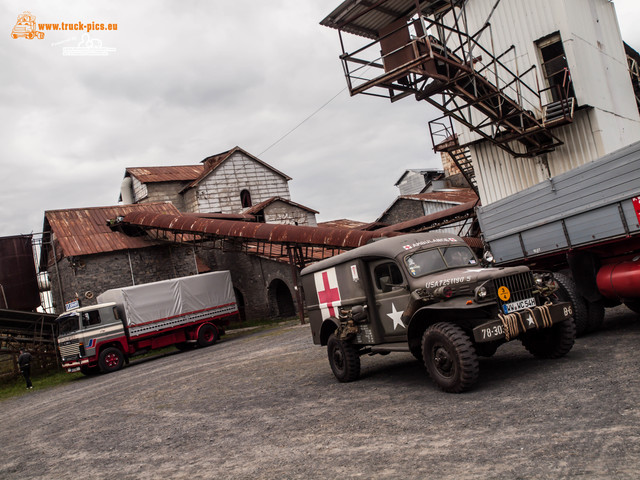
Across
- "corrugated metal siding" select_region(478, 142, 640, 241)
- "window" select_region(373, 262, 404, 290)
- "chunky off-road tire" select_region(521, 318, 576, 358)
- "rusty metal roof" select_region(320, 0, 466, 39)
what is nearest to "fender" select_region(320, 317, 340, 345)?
"window" select_region(373, 262, 404, 290)

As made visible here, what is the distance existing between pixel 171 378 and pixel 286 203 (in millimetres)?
27976

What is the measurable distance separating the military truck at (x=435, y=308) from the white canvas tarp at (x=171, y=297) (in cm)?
1411

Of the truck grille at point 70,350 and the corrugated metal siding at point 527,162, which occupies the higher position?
the corrugated metal siding at point 527,162

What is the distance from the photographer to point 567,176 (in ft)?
28.3

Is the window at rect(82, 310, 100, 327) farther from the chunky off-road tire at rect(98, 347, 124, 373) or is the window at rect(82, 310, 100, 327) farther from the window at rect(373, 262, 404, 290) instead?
the window at rect(373, 262, 404, 290)

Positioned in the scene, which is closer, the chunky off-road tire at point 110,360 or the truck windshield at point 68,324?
the truck windshield at point 68,324

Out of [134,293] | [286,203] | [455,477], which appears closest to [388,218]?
[286,203]

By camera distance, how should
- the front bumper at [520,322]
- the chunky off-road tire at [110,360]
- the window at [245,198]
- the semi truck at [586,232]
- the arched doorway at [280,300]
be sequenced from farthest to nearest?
the window at [245,198], the arched doorway at [280,300], the chunky off-road tire at [110,360], the semi truck at [586,232], the front bumper at [520,322]

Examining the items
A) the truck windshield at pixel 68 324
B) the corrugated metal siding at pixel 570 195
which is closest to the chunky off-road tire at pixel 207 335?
the truck windshield at pixel 68 324

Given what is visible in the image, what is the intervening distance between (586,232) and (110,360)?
18091 mm

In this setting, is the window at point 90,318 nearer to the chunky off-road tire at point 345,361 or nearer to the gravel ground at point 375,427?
the gravel ground at point 375,427

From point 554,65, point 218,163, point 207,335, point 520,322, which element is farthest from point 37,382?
point 218,163

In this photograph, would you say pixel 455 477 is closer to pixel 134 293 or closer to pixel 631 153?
pixel 631 153

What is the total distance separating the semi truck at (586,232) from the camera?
781cm
